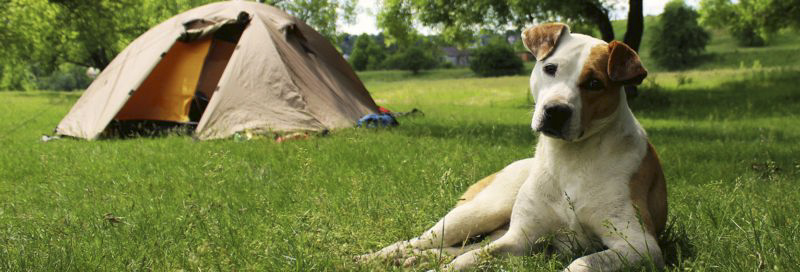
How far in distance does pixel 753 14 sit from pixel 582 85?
20.6 metres

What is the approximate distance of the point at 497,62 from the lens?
6366 cm

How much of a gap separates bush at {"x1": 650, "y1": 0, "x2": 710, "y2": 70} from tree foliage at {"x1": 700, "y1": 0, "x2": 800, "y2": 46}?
36018 millimetres

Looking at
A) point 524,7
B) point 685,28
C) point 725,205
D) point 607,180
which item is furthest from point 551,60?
point 685,28

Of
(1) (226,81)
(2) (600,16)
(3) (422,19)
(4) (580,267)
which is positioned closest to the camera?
(4) (580,267)

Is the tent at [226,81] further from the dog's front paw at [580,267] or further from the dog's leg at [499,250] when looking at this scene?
the dog's front paw at [580,267]

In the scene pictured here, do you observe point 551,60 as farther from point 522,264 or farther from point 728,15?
point 728,15

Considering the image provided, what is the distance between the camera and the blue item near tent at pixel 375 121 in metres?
8.41

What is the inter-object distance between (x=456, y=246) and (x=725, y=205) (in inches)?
61.9

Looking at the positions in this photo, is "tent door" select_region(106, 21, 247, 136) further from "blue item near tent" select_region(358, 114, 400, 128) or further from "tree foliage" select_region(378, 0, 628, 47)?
"tree foliage" select_region(378, 0, 628, 47)

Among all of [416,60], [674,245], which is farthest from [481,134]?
[416,60]

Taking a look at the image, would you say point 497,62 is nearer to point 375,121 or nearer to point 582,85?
point 375,121

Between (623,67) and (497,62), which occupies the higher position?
(623,67)

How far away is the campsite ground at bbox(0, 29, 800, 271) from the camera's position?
254cm

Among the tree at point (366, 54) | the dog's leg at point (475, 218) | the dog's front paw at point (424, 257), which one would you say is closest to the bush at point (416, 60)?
the tree at point (366, 54)
